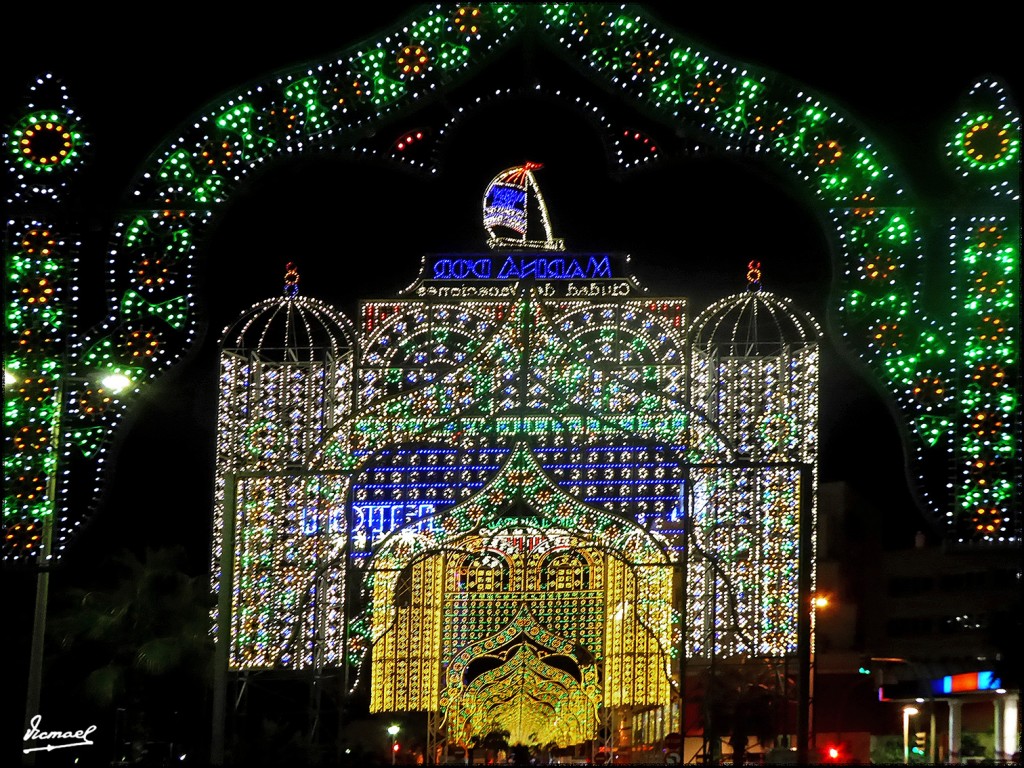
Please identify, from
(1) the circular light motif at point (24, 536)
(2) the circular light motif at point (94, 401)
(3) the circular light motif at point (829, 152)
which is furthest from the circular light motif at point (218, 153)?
(3) the circular light motif at point (829, 152)

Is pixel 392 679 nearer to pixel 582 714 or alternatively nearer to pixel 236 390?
pixel 582 714

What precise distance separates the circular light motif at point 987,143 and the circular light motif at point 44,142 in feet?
30.2

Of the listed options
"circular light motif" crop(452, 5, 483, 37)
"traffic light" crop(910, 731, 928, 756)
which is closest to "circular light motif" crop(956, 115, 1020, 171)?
"circular light motif" crop(452, 5, 483, 37)

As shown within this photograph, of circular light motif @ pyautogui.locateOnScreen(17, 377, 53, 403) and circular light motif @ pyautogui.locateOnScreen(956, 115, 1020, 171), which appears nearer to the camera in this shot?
circular light motif @ pyautogui.locateOnScreen(956, 115, 1020, 171)

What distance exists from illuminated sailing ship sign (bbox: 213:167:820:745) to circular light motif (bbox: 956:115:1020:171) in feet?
19.9

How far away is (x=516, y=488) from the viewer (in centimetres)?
2211

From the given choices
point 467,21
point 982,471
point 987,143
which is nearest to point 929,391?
point 982,471

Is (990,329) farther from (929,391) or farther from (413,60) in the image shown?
(413,60)

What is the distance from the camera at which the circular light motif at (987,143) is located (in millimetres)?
16078

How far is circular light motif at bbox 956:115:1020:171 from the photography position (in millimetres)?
16078

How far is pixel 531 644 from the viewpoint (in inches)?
997

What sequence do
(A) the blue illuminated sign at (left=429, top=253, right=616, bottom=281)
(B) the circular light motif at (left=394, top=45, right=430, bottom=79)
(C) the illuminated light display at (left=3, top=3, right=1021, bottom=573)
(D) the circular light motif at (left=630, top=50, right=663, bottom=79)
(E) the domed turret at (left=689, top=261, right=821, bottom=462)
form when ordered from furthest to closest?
1. (A) the blue illuminated sign at (left=429, top=253, right=616, bottom=281)
2. (E) the domed turret at (left=689, top=261, right=821, bottom=462)
3. (B) the circular light motif at (left=394, top=45, right=430, bottom=79)
4. (D) the circular light motif at (left=630, top=50, right=663, bottom=79)
5. (C) the illuminated light display at (left=3, top=3, right=1021, bottom=573)

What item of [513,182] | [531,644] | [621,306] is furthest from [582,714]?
[513,182]

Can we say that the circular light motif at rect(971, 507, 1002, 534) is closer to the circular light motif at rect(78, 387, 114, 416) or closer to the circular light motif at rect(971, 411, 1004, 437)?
the circular light motif at rect(971, 411, 1004, 437)
